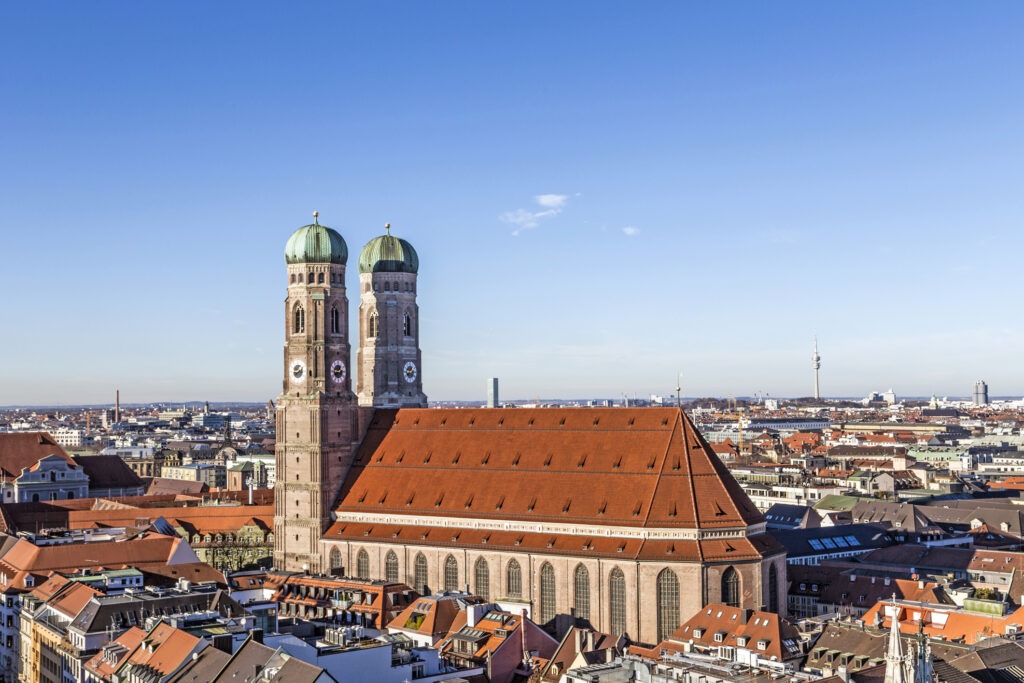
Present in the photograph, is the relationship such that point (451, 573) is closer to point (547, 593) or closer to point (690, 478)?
point (547, 593)

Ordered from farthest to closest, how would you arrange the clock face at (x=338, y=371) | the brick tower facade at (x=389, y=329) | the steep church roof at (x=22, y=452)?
the steep church roof at (x=22, y=452) → the brick tower facade at (x=389, y=329) → the clock face at (x=338, y=371)

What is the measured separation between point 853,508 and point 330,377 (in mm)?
80807

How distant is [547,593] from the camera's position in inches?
4333

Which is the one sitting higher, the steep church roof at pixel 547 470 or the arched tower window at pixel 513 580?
the steep church roof at pixel 547 470

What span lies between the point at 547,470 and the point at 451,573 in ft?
41.0

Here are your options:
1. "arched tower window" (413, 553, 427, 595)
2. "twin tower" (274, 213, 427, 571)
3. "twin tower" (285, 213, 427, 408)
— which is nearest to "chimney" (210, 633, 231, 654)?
"arched tower window" (413, 553, 427, 595)

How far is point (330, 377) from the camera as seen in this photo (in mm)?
126625

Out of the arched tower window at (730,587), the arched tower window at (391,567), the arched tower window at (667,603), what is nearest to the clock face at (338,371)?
the arched tower window at (391,567)

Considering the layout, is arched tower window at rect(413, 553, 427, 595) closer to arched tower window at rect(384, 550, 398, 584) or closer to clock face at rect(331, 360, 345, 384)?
arched tower window at rect(384, 550, 398, 584)

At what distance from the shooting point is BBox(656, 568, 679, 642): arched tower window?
103625 millimetres

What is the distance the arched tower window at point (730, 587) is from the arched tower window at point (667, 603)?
12.4 ft

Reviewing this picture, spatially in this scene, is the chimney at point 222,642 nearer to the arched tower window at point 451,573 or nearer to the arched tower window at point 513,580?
the arched tower window at point 513,580

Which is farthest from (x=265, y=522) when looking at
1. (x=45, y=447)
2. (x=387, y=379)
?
(x=45, y=447)

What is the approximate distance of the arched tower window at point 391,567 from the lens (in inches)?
4688
